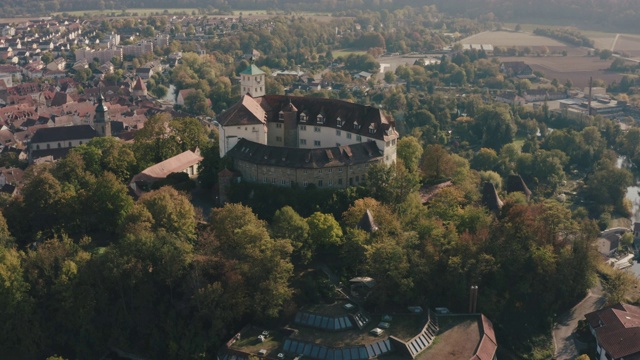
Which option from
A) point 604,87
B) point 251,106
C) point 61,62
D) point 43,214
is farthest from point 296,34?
point 43,214

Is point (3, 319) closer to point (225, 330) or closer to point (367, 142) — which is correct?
point (225, 330)

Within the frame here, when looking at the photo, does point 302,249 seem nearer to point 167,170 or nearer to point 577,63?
point 167,170

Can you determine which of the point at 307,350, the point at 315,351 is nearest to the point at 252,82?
the point at 307,350

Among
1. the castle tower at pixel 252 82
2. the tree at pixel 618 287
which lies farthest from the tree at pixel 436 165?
the tree at pixel 618 287

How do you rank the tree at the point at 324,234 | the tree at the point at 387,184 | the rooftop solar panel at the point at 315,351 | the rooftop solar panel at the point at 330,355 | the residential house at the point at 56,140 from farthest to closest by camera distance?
the residential house at the point at 56,140, the tree at the point at 387,184, the tree at the point at 324,234, the rooftop solar panel at the point at 315,351, the rooftop solar panel at the point at 330,355

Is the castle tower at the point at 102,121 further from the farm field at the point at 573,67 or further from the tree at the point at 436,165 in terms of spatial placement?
the farm field at the point at 573,67

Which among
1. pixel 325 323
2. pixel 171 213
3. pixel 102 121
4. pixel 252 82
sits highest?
pixel 252 82
